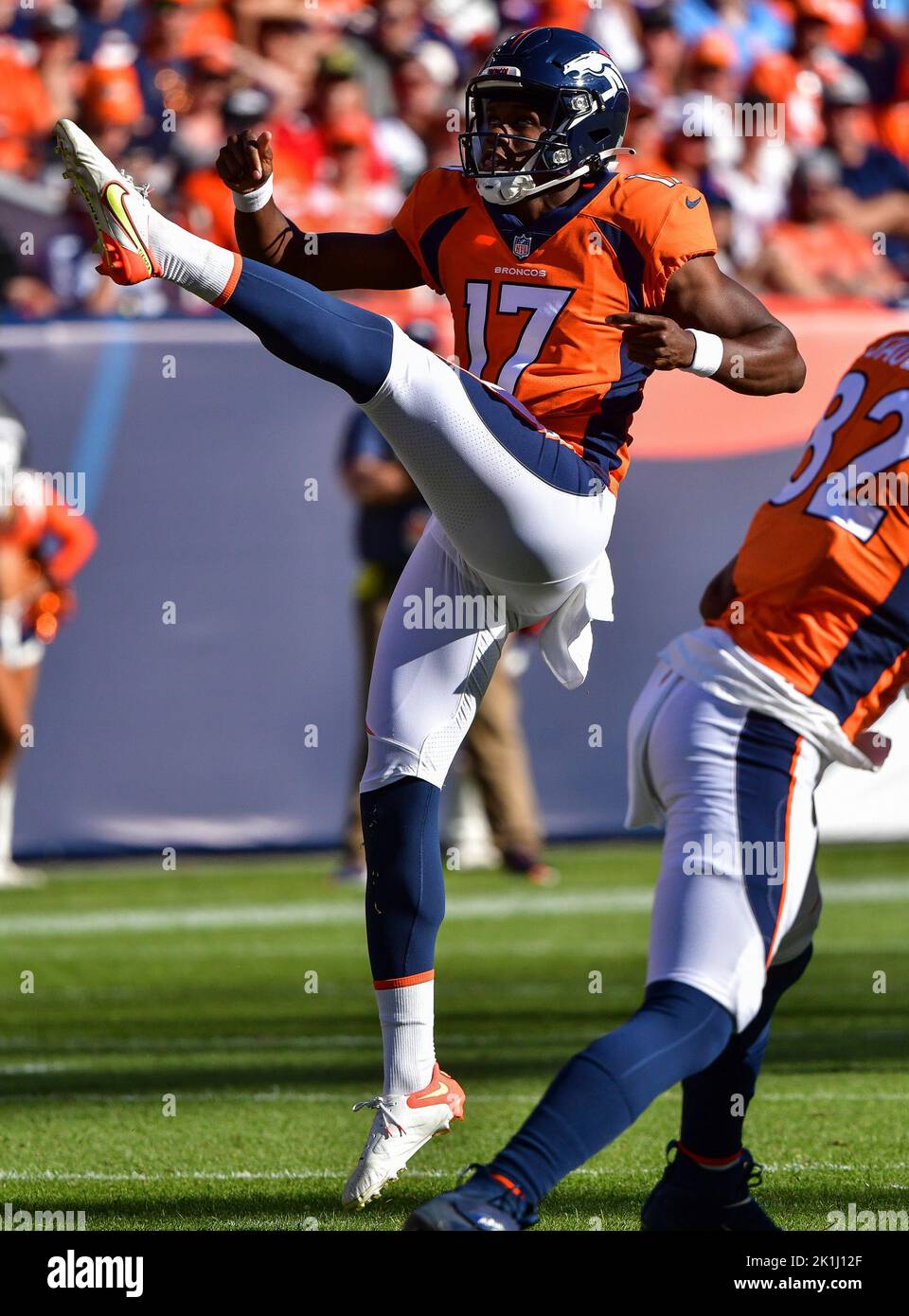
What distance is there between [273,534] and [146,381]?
3.19ft

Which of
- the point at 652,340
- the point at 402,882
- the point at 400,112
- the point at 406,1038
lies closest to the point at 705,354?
the point at 652,340

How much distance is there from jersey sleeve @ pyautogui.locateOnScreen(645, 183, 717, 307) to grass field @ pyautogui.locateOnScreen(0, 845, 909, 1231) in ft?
5.94

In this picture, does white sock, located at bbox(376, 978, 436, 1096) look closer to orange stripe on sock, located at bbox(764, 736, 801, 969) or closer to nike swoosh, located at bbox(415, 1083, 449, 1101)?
nike swoosh, located at bbox(415, 1083, 449, 1101)

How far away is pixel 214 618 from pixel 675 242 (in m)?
6.00

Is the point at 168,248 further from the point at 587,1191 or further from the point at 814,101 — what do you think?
the point at 814,101

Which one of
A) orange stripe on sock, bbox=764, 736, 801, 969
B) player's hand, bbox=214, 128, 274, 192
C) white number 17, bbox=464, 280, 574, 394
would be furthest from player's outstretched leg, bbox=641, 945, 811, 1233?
player's hand, bbox=214, 128, 274, 192

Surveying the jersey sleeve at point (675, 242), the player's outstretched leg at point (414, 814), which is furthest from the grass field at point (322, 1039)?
the jersey sleeve at point (675, 242)

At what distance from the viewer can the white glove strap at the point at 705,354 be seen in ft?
11.6

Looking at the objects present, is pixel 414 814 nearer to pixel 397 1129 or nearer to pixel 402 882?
pixel 402 882

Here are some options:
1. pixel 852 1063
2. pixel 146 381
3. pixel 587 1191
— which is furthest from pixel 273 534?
pixel 587 1191

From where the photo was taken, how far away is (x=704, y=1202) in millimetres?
3533

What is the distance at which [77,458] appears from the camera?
31.2 ft

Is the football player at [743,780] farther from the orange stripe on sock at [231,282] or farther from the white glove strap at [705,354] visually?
the orange stripe on sock at [231,282]

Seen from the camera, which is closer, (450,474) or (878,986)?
(450,474)
